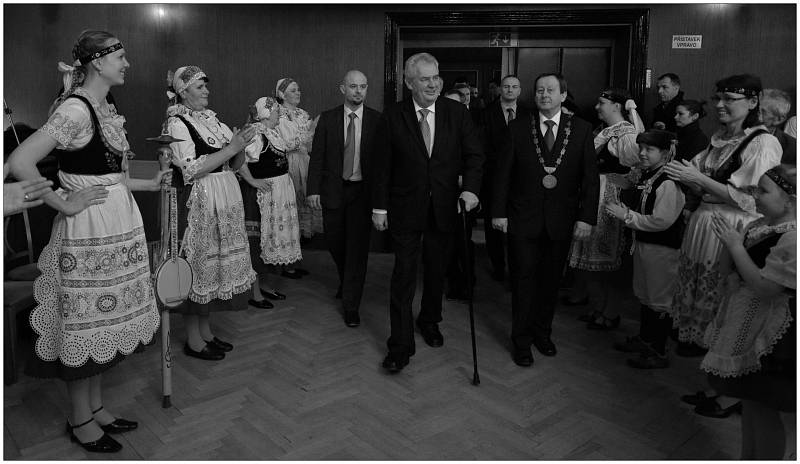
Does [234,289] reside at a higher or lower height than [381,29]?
lower

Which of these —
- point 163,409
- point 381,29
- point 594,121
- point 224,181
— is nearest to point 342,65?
point 381,29

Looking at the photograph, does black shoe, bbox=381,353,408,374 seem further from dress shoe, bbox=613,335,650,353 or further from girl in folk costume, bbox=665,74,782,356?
girl in folk costume, bbox=665,74,782,356

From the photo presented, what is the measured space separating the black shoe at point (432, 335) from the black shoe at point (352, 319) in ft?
1.58

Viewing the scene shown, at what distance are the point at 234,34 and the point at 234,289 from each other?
4.23m

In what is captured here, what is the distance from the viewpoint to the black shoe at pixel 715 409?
9.25ft

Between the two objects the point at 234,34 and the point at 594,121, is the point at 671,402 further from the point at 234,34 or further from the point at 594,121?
the point at 234,34

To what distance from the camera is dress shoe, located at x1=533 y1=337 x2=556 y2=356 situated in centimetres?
365

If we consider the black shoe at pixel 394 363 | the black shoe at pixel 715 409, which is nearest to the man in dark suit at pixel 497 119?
the black shoe at pixel 394 363

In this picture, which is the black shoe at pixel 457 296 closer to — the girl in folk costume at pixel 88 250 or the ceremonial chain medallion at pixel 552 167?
the ceremonial chain medallion at pixel 552 167

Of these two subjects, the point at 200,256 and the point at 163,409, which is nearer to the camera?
the point at 163,409

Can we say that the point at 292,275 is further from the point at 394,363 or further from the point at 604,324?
the point at 604,324

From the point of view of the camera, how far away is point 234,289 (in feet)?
11.6

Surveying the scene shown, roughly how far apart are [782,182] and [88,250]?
2559 mm

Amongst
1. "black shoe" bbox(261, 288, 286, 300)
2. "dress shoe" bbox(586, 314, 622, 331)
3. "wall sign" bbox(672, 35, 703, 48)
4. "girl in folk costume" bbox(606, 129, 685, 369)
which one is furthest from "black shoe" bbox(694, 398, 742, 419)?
"wall sign" bbox(672, 35, 703, 48)
